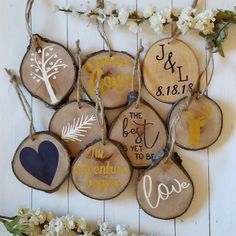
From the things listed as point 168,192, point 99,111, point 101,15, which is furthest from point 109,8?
point 168,192

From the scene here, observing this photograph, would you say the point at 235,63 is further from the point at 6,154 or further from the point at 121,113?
the point at 6,154

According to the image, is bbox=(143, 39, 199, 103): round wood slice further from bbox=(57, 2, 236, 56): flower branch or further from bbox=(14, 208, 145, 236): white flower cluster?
bbox=(14, 208, 145, 236): white flower cluster

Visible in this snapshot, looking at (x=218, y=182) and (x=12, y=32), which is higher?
(x=12, y=32)

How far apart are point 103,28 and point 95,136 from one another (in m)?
0.27

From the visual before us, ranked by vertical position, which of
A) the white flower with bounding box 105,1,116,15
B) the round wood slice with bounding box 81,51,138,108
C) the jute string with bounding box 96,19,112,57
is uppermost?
the white flower with bounding box 105,1,116,15

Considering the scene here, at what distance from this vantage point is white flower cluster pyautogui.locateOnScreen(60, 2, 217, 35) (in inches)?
37.3

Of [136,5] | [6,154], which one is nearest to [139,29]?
[136,5]

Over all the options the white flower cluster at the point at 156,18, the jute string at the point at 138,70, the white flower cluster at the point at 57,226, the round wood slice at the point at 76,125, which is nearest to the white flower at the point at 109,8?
the white flower cluster at the point at 156,18

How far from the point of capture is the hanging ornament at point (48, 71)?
99 centimetres

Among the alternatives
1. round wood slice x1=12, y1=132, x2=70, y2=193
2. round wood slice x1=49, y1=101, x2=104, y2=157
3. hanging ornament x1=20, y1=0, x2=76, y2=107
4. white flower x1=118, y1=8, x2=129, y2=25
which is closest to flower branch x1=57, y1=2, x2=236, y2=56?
white flower x1=118, y1=8, x2=129, y2=25

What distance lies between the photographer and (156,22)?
95 centimetres

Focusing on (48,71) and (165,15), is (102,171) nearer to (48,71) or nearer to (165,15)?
(48,71)

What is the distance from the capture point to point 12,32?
1.03m

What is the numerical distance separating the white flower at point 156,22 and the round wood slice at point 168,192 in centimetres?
31
